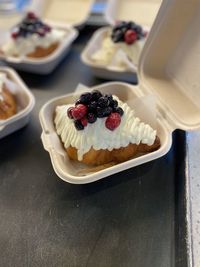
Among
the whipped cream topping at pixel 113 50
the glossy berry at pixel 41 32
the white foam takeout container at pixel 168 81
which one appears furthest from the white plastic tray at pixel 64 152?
the glossy berry at pixel 41 32

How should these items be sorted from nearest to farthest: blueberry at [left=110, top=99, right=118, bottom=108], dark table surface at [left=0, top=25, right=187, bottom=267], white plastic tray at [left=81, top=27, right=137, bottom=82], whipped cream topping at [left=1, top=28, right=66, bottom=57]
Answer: dark table surface at [left=0, top=25, right=187, bottom=267], blueberry at [left=110, top=99, right=118, bottom=108], white plastic tray at [left=81, top=27, right=137, bottom=82], whipped cream topping at [left=1, top=28, right=66, bottom=57]

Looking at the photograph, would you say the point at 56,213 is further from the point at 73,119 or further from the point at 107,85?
the point at 107,85

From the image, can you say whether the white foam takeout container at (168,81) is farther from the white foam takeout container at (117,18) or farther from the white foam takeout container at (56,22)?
the white foam takeout container at (56,22)

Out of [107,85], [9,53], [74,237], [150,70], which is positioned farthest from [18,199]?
[9,53]

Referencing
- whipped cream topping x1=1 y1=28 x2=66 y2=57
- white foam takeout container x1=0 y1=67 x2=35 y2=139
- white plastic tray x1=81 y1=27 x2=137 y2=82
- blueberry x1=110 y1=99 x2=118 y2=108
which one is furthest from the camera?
whipped cream topping x1=1 y1=28 x2=66 y2=57

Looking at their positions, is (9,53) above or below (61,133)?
below

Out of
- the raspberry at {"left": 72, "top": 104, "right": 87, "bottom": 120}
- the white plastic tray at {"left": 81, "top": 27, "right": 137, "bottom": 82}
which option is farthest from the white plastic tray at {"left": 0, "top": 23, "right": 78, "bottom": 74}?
the raspberry at {"left": 72, "top": 104, "right": 87, "bottom": 120}

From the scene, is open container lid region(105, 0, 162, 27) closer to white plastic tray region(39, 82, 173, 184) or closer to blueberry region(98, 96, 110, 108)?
white plastic tray region(39, 82, 173, 184)
